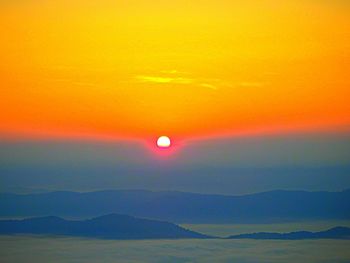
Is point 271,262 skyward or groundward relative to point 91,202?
groundward

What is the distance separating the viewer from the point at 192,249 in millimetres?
9156

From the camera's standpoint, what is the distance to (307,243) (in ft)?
29.8

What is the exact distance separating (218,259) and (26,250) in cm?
256

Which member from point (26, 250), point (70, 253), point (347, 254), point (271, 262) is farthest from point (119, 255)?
point (347, 254)

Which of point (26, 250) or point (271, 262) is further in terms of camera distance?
point (26, 250)

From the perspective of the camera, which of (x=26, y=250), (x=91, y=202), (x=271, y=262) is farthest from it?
(x=91, y=202)

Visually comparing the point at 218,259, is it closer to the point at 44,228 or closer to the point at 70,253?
the point at 70,253

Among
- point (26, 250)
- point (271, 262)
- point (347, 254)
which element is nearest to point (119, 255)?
point (26, 250)

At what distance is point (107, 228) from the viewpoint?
981cm

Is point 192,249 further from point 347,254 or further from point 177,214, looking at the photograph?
point 347,254

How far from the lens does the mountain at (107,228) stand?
9609 mm

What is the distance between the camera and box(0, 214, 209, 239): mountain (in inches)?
378

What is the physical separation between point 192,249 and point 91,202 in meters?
1.59

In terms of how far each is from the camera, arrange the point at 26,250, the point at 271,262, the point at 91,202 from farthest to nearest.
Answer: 1. the point at 91,202
2. the point at 26,250
3. the point at 271,262
